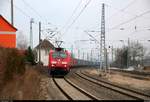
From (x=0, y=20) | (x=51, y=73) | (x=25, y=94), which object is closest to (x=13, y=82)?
(x=25, y=94)

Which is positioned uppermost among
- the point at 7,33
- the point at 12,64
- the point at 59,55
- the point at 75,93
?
the point at 7,33

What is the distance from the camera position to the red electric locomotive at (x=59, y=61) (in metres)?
46.0

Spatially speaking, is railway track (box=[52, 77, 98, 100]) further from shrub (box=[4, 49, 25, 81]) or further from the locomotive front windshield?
the locomotive front windshield

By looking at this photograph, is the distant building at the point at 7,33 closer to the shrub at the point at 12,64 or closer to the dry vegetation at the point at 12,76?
the shrub at the point at 12,64

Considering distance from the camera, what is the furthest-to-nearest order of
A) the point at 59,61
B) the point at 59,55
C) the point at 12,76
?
1. the point at 59,55
2. the point at 59,61
3. the point at 12,76

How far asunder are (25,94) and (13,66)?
853 cm

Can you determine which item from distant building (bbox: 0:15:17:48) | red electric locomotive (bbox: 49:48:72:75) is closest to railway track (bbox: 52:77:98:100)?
red electric locomotive (bbox: 49:48:72:75)

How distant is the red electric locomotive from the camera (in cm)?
4603

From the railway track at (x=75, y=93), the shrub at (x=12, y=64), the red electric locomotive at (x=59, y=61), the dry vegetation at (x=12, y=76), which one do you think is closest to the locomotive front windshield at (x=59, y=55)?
the red electric locomotive at (x=59, y=61)

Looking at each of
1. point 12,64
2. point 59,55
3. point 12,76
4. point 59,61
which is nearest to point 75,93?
point 12,76

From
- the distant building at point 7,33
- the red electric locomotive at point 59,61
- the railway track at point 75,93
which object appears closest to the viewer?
the railway track at point 75,93

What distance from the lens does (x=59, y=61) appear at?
4616 cm

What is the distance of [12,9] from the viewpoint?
47.7 m

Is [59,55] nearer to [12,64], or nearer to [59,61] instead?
[59,61]
